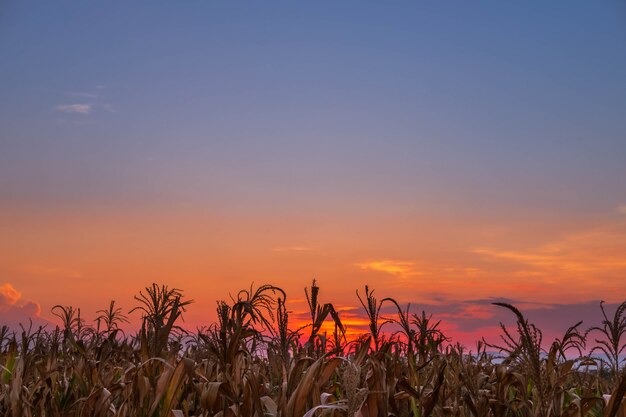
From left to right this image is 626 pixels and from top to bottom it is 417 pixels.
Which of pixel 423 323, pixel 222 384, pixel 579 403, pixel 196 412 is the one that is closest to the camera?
pixel 579 403

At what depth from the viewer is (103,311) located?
1530 centimetres

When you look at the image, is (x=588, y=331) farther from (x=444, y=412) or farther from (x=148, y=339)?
(x=148, y=339)

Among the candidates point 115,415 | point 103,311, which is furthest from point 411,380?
point 103,311

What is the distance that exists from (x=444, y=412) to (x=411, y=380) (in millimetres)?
1603

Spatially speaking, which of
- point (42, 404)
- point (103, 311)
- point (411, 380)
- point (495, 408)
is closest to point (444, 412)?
point (495, 408)

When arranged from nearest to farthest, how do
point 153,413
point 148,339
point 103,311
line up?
1. point 153,413
2. point 148,339
3. point 103,311

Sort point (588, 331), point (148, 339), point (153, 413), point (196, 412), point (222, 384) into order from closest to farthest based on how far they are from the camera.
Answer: point (222, 384)
point (153, 413)
point (196, 412)
point (148, 339)
point (588, 331)

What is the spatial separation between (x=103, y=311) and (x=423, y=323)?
8391 millimetres

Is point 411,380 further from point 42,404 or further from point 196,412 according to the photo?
point 42,404

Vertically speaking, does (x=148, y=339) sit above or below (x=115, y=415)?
above

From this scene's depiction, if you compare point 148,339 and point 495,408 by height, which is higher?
point 148,339

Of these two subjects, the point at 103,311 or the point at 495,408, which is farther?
the point at 103,311

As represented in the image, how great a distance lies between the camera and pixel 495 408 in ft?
22.4

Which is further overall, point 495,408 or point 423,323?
point 423,323
